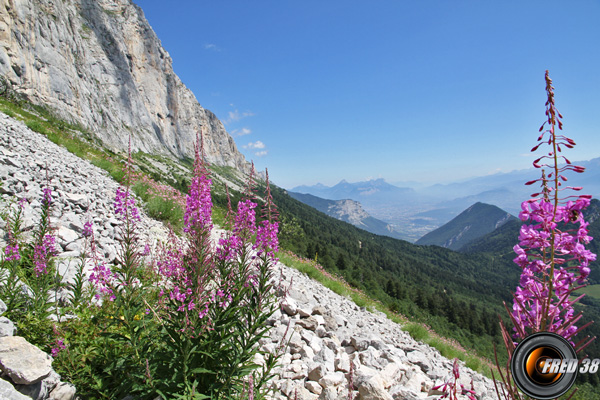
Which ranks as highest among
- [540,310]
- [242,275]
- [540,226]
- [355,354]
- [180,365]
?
[540,226]

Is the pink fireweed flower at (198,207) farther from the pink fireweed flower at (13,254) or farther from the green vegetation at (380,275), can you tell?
the pink fireweed flower at (13,254)

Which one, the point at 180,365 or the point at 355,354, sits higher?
the point at 180,365

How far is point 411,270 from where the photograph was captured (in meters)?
130

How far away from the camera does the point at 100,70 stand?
338ft

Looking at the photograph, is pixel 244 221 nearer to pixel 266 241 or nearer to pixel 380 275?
pixel 266 241

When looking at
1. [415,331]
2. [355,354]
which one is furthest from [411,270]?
[355,354]

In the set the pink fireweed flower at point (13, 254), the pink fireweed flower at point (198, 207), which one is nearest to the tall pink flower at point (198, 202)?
the pink fireweed flower at point (198, 207)

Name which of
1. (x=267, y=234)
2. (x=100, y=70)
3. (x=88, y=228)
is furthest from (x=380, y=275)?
(x=100, y=70)

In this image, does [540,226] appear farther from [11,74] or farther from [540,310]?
[11,74]

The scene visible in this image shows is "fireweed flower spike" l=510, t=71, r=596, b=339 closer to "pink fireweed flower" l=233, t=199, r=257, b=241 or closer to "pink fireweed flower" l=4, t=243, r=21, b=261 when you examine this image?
"pink fireweed flower" l=233, t=199, r=257, b=241

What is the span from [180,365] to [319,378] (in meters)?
3.08
